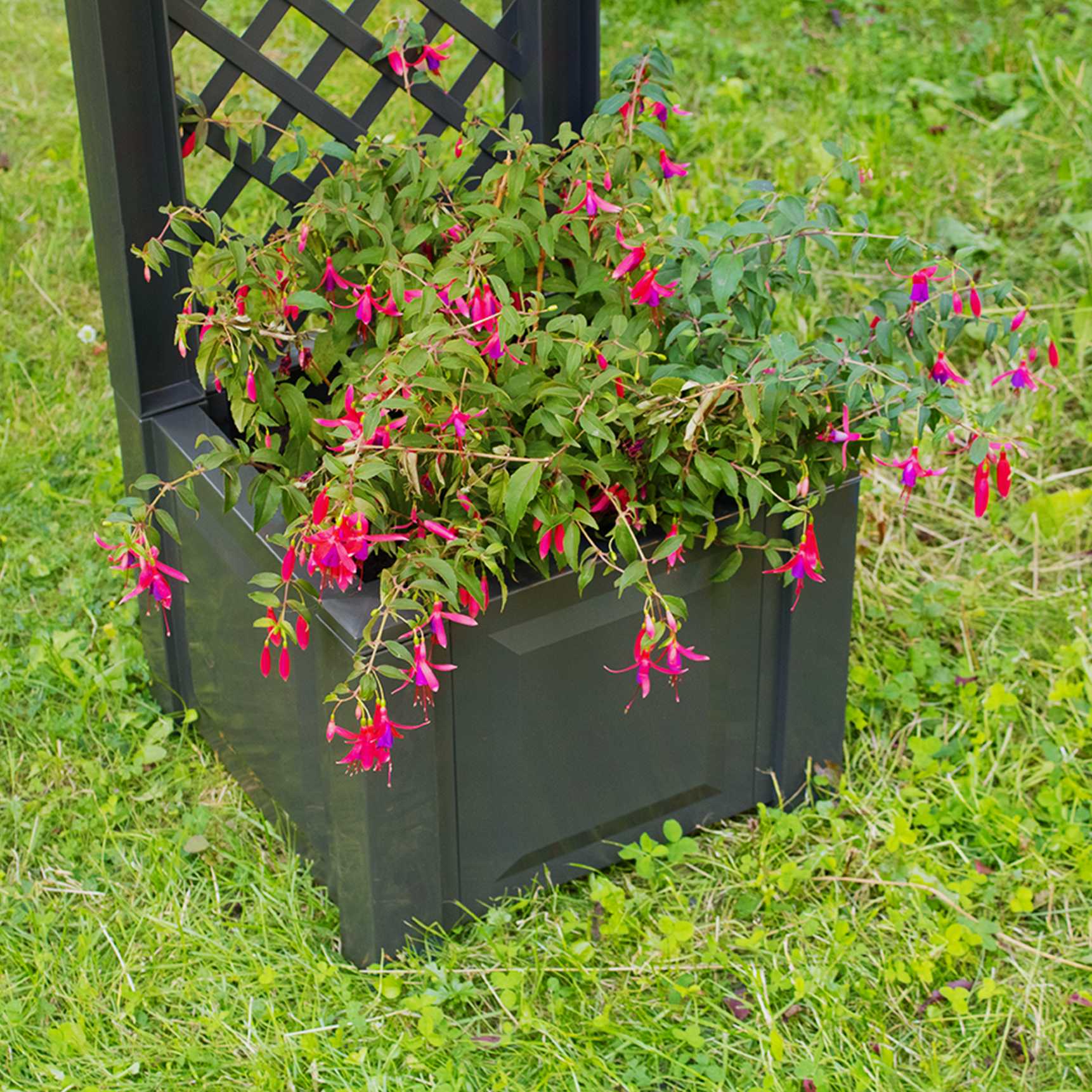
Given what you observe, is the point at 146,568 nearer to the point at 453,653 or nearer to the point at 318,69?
the point at 453,653

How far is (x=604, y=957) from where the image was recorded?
2.23 metres

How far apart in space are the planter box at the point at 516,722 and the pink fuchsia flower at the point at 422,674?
1.8 inches

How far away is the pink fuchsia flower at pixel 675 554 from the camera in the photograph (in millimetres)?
1931

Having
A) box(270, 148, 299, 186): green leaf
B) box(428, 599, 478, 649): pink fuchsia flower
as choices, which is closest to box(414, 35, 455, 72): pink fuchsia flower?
box(270, 148, 299, 186): green leaf

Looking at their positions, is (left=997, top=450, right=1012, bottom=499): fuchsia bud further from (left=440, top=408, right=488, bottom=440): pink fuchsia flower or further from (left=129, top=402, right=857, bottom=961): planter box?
(left=440, top=408, right=488, bottom=440): pink fuchsia flower

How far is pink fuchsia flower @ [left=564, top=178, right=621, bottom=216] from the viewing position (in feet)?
6.48

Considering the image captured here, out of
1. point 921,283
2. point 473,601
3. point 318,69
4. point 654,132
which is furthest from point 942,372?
point 318,69

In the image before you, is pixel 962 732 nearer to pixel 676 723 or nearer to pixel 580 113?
pixel 676 723

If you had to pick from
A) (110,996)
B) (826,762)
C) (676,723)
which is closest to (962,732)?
(826,762)

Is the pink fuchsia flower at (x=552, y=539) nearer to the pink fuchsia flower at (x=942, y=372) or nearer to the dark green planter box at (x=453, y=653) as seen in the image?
the dark green planter box at (x=453, y=653)

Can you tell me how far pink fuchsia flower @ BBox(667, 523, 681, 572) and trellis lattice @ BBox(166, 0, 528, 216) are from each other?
700 millimetres

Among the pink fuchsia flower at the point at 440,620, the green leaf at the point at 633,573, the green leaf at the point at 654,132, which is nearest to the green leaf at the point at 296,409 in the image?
the pink fuchsia flower at the point at 440,620

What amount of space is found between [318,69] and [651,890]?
1.27m

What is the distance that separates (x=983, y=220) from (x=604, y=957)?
2185mm
